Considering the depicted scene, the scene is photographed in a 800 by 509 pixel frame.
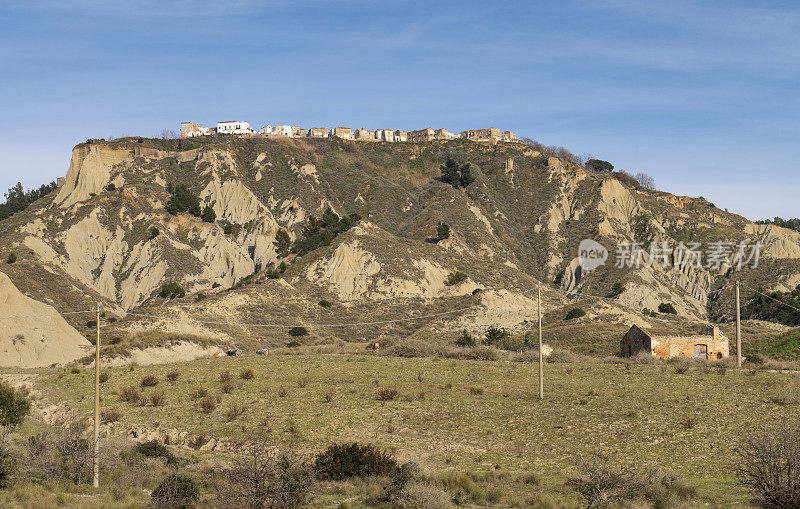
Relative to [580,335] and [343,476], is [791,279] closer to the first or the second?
[580,335]

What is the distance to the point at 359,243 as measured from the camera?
99.1 meters

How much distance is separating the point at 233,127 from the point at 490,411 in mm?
163428

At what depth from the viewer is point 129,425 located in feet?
90.8

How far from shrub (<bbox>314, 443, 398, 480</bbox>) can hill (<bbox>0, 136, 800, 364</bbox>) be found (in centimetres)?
3817

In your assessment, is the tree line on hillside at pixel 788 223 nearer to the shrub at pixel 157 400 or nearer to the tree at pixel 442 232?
the tree at pixel 442 232

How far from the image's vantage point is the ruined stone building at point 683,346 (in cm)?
5047

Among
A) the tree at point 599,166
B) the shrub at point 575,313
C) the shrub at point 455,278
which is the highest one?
the tree at point 599,166

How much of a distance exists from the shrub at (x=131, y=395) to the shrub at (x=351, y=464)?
1393cm

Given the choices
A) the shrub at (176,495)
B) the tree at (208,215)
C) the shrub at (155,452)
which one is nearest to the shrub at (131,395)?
the shrub at (155,452)

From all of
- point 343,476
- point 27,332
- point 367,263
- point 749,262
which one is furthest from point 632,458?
point 749,262

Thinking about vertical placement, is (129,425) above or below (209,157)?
below

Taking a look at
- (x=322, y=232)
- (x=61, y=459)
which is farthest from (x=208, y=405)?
(x=322, y=232)

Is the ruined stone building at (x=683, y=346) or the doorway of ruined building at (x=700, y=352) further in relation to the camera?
the doorway of ruined building at (x=700, y=352)

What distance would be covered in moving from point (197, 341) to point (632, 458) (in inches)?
1702
